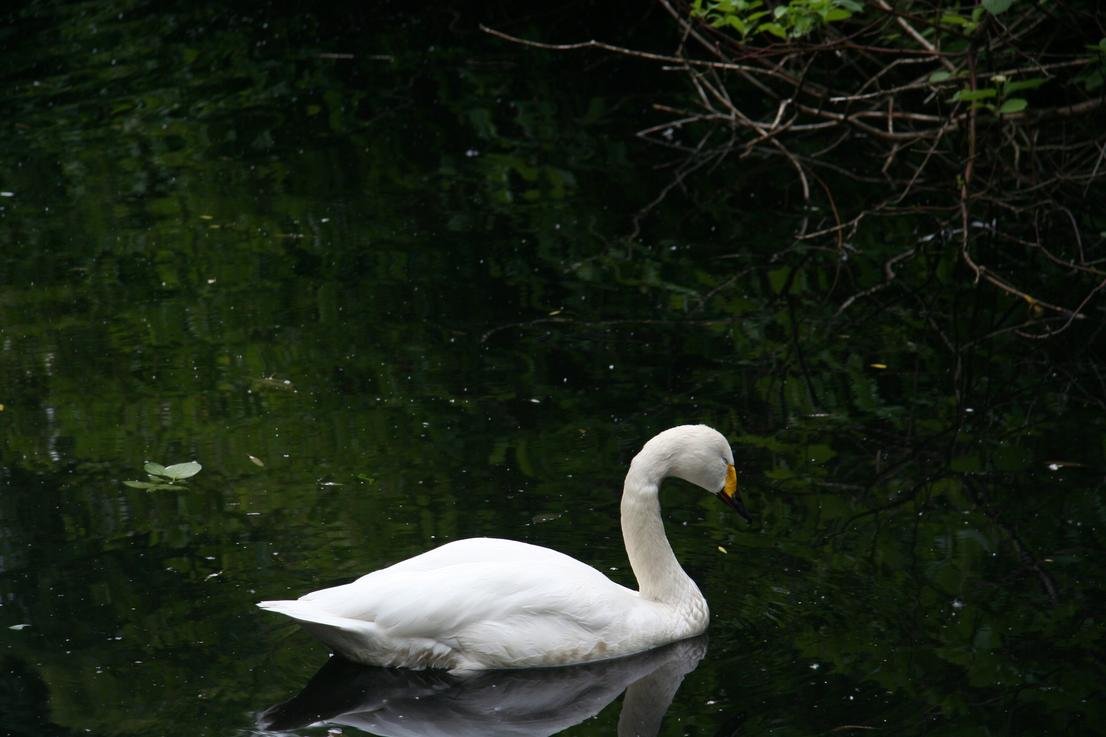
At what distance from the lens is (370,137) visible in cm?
1202

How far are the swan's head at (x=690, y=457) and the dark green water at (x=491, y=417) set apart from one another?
0.40 meters

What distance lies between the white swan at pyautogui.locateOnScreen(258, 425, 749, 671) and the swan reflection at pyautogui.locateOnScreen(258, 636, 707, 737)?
5 cm

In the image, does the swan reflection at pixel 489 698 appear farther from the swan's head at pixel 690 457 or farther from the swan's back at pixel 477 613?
the swan's head at pixel 690 457

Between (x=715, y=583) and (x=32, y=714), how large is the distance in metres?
2.30

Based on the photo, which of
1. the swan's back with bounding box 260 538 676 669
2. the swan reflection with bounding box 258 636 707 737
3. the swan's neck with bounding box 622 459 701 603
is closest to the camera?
the swan reflection with bounding box 258 636 707 737

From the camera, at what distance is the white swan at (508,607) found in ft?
17.0

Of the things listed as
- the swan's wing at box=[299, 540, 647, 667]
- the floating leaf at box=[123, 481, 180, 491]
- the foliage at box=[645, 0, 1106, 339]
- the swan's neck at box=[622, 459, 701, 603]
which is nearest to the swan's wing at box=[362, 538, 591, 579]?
the swan's wing at box=[299, 540, 647, 667]

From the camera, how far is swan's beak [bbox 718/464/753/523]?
572 centimetres

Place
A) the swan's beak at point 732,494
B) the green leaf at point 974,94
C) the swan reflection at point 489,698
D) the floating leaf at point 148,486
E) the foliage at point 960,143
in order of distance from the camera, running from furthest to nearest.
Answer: the foliage at point 960,143 → the green leaf at point 974,94 → the floating leaf at point 148,486 → the swan's beak at point 732,494 → the swan reflection at point 489,698

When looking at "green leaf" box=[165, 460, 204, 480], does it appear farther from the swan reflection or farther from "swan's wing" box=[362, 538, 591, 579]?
the swan reflection

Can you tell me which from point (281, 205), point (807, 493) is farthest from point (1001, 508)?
point (281, 205)

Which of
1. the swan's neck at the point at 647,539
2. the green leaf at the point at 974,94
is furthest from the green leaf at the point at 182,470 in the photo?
the green leaf at the point at 974,94

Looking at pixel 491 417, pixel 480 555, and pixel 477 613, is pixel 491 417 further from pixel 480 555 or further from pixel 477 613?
pixel 477 613

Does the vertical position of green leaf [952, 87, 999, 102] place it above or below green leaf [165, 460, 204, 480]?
above
